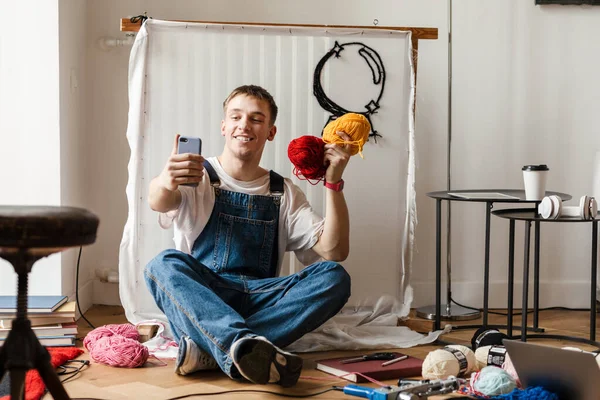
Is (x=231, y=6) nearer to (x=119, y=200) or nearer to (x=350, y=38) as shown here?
(x=350, y=38)

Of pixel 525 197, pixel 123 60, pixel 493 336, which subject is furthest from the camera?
pixel 123 60

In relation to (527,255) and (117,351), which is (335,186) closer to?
(527,255)

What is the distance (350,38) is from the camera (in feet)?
8.79

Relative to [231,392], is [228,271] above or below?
above

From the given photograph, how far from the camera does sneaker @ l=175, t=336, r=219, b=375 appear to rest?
203 centimetres

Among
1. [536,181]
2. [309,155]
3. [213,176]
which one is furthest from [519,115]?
[213,176]

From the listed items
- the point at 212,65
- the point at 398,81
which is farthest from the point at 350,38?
the point at 212,65

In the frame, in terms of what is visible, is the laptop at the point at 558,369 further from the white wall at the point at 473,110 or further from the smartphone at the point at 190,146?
the white wall at the point at 473,110

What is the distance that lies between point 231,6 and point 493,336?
1647mm

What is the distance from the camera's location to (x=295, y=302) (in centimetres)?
222

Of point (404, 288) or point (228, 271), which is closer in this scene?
point (228, 271)

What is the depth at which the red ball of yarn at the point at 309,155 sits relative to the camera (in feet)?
7.30

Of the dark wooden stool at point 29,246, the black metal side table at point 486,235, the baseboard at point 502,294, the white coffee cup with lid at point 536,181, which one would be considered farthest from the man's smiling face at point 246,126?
the baseboard at point 502,294

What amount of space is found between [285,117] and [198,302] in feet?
2.92
